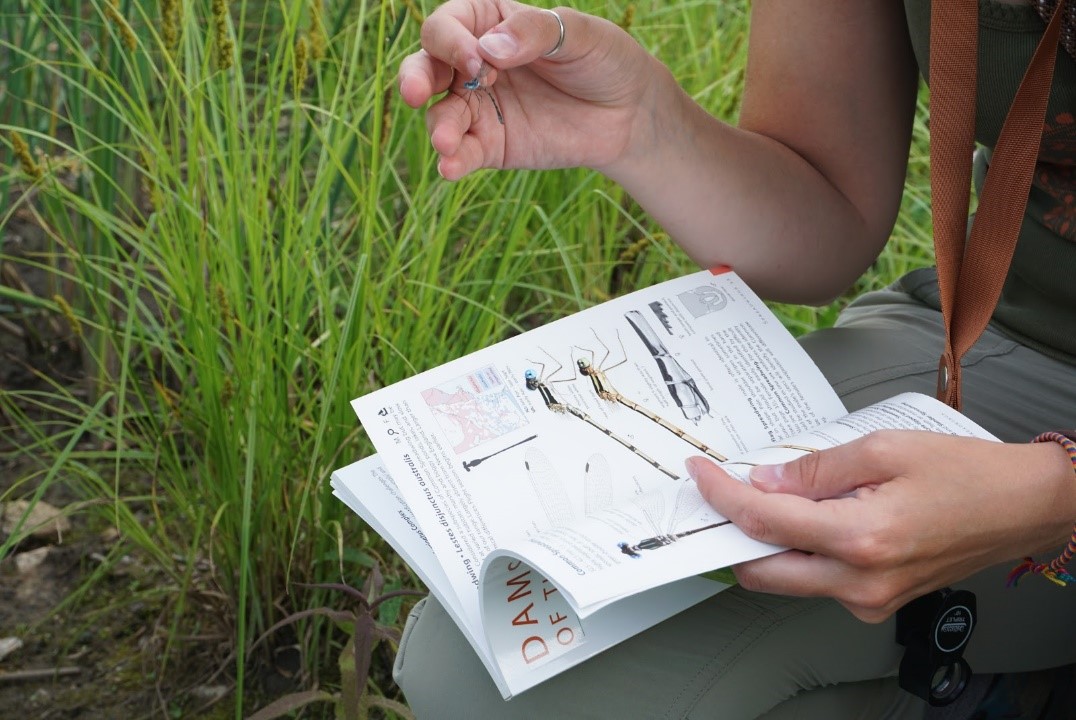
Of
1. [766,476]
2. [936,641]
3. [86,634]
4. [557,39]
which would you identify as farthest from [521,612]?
[86,634]

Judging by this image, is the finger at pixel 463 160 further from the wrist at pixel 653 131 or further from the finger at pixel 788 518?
the finger at pixel 788 518

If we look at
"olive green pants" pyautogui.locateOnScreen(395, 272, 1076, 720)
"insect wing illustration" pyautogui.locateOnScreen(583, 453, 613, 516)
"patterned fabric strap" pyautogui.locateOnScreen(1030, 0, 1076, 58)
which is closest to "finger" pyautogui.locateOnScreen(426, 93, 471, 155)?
"insect wing illustration" pyautogui.locateOnScreen(583, 453, 613, 516)

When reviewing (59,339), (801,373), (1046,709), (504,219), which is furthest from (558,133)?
(59,339)

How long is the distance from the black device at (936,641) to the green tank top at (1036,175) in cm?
35

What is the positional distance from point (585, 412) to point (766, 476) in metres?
0.18

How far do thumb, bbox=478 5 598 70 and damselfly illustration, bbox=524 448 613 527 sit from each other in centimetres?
31

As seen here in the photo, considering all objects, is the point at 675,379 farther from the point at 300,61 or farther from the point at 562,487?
the point at 300,61

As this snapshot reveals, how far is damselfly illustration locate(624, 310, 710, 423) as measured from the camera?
0.95 m

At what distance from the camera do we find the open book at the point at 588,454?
772 mm

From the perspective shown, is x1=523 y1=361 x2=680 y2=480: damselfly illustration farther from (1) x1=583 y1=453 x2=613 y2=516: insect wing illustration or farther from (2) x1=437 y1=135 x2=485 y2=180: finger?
(2) x1=437 y1=135 x2=485 y2=180: finger

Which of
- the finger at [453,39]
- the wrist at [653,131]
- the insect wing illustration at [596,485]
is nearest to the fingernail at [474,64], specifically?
the finger at [453,39]

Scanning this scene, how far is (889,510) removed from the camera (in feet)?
2.46

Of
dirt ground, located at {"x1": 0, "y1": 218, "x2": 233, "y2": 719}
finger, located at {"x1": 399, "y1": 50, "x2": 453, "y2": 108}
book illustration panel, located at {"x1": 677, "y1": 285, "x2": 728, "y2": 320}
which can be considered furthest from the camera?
dirt ground, located at {"x1": 0, "y1": 218, "x2": 233, "y2": 719}

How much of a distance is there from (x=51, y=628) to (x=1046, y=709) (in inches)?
45.4
